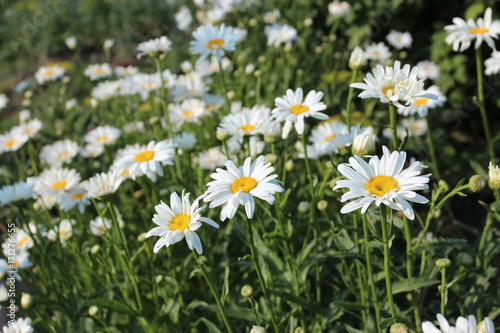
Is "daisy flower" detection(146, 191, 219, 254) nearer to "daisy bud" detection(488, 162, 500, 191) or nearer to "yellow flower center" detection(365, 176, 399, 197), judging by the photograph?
"yellow flower center" detection(365, 176, 399, 197)

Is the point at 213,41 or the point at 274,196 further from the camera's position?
the point at 213,41

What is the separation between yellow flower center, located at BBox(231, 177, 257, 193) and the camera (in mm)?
1660

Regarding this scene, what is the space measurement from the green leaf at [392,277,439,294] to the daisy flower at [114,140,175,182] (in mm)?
1128

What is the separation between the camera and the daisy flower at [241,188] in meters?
1.60

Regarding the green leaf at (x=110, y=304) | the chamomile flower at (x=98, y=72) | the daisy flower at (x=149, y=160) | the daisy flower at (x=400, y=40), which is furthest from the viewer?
the chamomile flower at (x=98, y=72)

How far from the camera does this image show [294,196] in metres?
2.94

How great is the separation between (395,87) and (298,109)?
1.80 feet

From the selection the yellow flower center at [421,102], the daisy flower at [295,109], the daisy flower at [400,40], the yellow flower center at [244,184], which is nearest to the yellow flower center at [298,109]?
the daisy flower at [295,109]

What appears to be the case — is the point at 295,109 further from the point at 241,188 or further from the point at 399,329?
the point at 399,329

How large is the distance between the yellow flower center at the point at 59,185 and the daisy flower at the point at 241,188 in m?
1.31

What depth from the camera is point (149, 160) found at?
92.9 inches

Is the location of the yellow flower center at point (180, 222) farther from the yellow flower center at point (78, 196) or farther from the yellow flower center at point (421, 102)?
the yellow flower center at point (421, 102)

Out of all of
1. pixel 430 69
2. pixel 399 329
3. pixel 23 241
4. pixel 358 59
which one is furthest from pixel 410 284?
pixel 430 69

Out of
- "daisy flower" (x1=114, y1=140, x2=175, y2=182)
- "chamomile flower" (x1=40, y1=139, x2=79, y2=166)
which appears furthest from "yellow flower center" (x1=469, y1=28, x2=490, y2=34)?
"chamomile flower" (x1=40, y1=139, x2=79, y2=166)
